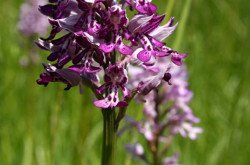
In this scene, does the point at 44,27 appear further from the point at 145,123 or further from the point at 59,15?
the point at 59,15

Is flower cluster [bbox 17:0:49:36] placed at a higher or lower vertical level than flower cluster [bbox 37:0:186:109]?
higher

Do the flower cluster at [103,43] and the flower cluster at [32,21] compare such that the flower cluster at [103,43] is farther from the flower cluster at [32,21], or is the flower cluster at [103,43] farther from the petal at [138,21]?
the flower cluster at [32,21]

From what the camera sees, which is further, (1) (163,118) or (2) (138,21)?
(1) (163,118)

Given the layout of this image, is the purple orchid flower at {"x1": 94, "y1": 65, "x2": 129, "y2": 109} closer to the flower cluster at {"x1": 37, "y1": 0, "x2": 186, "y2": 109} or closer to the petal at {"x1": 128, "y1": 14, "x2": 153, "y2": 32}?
the flower cluster at {"x1": 37, "y1": 0, "x2": 186, "y2": 109}

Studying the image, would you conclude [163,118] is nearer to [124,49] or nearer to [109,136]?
[109,136]

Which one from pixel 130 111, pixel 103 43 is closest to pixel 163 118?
pixel 130 111

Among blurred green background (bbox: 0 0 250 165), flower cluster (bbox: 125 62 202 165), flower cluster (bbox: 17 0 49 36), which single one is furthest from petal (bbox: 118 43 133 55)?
flower cluster (bbox: 17 0 49 36)

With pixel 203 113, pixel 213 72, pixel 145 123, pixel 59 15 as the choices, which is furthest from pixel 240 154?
pixel 59 15
